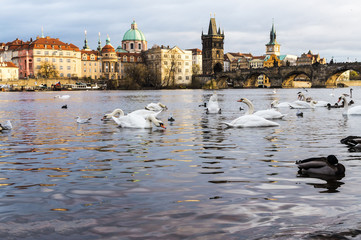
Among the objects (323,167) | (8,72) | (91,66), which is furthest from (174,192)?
(91,66)

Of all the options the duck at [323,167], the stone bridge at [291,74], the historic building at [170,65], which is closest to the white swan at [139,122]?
the duck at [323,167]

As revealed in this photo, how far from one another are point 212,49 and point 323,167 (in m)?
150

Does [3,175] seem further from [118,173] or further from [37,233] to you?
[37,233]

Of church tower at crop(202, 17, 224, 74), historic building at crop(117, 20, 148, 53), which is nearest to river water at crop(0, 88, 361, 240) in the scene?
church tower at crop(202, 17, 224, 74)

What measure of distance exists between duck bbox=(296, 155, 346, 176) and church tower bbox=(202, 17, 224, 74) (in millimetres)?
147138

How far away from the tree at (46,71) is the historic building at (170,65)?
29.1m

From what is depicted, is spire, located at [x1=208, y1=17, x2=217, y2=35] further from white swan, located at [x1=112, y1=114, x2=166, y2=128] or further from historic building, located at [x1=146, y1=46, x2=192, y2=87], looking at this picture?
white swan, located at [x1=112, y1=114, x2=166, y2=128]

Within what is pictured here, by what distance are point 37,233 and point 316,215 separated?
116 inches

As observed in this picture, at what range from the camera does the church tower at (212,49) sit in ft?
506

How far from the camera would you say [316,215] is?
4.80 meters

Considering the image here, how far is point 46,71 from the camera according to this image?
121m

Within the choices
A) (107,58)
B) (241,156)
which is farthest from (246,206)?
(107,58)

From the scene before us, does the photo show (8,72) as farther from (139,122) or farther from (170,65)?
(139,122)

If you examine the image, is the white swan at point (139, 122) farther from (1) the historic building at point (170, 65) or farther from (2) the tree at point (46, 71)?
(1) the historic building at point (170, 65)
